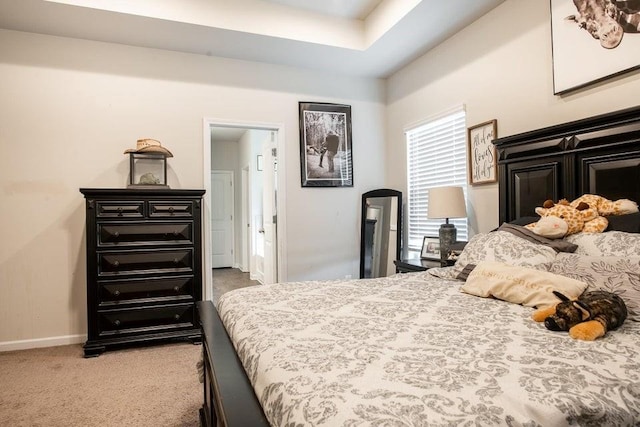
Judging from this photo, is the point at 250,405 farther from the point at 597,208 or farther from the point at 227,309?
the point at 597,208

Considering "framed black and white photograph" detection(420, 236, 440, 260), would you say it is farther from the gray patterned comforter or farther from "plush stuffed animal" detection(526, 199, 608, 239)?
the gray patterned comforter

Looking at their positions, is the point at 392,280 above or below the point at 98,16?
below

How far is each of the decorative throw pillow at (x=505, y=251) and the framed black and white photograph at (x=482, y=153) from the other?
1090 mm

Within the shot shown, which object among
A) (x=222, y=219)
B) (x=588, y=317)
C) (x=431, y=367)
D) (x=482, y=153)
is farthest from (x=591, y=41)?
(x=222, y=219)

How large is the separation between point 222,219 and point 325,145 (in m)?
4.12

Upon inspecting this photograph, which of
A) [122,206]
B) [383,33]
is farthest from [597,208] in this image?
[122,206]

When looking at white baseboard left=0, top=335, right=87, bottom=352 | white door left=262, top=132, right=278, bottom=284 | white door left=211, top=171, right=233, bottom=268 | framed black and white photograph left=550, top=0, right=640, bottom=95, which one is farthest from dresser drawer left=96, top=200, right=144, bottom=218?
white door left=211, top=171, right=233, bottom=268

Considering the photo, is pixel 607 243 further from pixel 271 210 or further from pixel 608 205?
pixel 271 210

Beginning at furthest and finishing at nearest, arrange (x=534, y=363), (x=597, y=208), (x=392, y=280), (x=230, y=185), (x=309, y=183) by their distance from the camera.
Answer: (x=230, y=185), (x=309, y=183), (x=392, y=280), (x=597, y=208), (x=534, y=363)

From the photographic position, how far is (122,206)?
3.06 metres

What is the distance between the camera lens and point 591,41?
7.40 feet

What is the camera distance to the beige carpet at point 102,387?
2.05m

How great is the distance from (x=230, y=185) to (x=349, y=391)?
283 inches

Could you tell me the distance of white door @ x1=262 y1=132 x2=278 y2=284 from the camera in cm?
423
